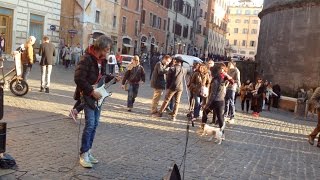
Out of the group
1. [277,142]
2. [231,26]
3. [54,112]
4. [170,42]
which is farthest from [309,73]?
[231,26]

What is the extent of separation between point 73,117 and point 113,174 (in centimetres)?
380

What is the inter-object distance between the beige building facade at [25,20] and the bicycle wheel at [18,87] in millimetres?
14022

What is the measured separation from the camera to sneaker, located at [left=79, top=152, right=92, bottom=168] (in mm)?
6031

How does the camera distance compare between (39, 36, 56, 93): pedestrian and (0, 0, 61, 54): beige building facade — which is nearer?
(39, 36, 56, 93): pedestrian

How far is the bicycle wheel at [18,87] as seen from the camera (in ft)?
39.8

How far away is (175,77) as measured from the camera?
38.0ft

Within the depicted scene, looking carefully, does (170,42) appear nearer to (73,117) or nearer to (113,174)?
(73,117)

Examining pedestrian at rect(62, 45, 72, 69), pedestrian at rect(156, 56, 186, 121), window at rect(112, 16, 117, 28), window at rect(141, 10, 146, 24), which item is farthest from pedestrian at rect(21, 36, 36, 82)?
window at rect(141, 10, 146, 24)

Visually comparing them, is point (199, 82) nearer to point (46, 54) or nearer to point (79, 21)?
point (46, 54)

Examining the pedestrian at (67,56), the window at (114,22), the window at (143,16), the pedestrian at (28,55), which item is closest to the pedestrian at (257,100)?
the pedestrian at (28,55)

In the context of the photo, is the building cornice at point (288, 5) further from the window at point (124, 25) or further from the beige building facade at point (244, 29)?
the beige building facade at point (244, 29)

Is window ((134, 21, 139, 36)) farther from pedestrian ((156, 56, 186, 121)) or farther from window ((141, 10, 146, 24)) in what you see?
pedestrian ((156, 56, 186, 121))

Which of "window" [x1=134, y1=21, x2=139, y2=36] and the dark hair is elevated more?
"window" [x1=134, y1=21, x2=139, y2=36]

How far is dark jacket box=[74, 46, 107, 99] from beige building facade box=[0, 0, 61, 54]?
20.6 meters
